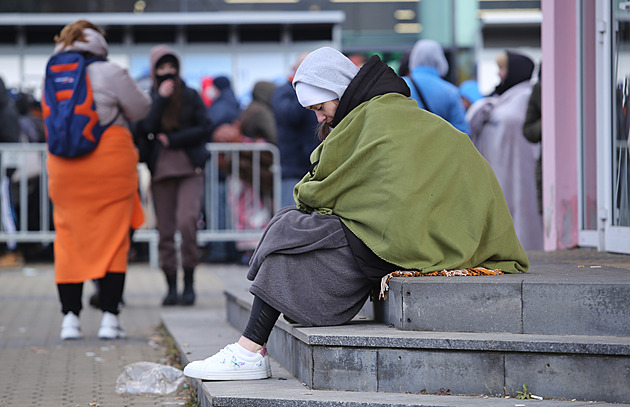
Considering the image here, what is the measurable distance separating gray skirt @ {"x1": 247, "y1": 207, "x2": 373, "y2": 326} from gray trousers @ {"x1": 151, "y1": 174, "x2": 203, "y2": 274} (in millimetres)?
4152

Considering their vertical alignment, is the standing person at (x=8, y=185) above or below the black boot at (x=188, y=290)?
above

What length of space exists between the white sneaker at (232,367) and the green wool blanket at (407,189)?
2.33 ft

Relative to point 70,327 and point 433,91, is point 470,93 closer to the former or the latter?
point 433,91

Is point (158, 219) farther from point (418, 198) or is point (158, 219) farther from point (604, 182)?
point (418, 198)

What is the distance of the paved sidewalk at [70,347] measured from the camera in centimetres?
499

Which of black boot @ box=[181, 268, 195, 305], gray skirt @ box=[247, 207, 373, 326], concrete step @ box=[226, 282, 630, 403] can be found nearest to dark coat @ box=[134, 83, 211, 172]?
black boot @ box=[181, 268, 195, 305]

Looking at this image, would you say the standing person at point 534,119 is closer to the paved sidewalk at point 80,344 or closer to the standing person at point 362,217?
the paved sidewalk at point 80,344

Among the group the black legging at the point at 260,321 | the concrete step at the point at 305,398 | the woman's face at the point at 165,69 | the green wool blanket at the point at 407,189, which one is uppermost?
the woman's face at the point at 165,69

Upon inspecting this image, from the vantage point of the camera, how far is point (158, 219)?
8.46 m

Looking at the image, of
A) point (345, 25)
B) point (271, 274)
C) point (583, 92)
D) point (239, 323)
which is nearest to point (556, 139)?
point (583, 92)

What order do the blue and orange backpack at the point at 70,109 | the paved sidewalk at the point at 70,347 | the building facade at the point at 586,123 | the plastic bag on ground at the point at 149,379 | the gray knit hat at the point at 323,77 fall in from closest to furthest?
the gray knit hat at the point at 323,77 → the paved sidewalk at the point at 70,347 → the plastic bag on ground at the point at 149,379 → the building facade at the point at 586,123 → the blue and orange backpack at the point at 70,109

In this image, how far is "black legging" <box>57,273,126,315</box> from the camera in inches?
261

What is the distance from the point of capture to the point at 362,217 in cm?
423

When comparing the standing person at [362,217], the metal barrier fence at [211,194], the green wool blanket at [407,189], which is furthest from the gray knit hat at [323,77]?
the metal barrier fence at [211,194]
